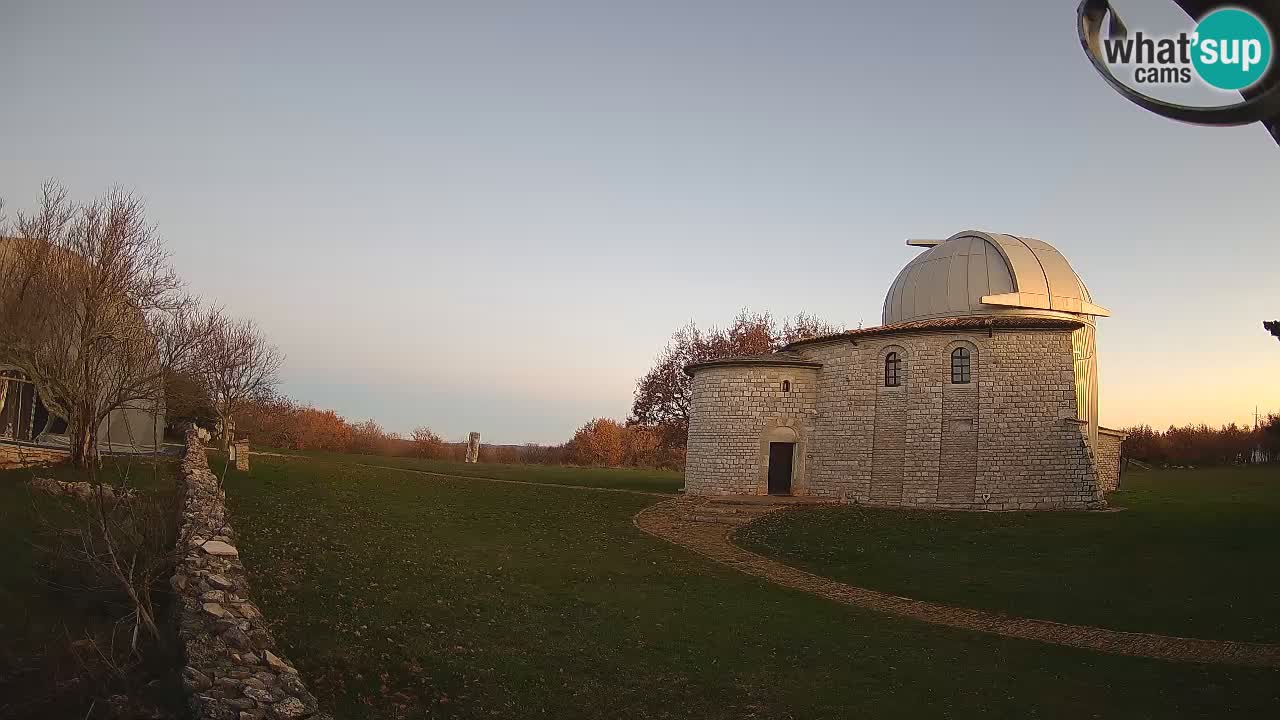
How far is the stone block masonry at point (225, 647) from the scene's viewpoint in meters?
5.94

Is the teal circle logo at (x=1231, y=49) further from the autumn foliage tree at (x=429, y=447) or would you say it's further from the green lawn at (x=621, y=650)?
the autumn foliage tree at (x=429, y=447)

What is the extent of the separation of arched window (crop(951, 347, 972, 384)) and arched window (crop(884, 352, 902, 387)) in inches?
66.5

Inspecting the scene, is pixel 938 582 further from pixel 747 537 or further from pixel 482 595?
pixel 482 595

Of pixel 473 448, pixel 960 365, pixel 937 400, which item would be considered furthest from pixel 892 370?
pixel 473 448

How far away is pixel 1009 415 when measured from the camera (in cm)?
2406

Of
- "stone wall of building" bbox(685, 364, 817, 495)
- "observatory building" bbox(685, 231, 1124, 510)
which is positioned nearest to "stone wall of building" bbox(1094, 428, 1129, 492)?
"observatory building" bbox(685, 231, 1124, 510)

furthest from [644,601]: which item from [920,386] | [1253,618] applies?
[920,386]

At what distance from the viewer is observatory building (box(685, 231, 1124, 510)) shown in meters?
23.8

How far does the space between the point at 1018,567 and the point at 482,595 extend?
10.8m

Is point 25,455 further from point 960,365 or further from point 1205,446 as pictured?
point 1205,446

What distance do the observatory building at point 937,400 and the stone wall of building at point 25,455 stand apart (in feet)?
62.9

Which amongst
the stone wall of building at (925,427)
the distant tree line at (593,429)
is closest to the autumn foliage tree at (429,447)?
the distant tree line at (593,429)

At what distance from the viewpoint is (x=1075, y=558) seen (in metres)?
16.0

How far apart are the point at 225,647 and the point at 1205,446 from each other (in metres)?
70.1
